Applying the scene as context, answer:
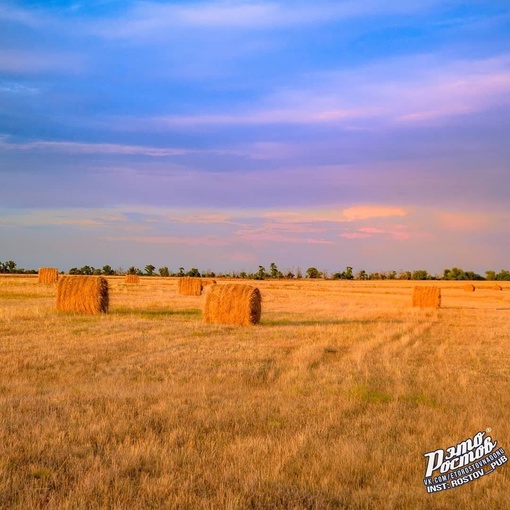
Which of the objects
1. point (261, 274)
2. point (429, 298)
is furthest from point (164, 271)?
point (429, 298)

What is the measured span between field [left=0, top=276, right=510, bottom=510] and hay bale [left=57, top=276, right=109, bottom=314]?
24.3ft

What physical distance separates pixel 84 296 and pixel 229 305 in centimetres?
643

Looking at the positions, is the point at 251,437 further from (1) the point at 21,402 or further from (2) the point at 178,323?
(2) the point at 178,323

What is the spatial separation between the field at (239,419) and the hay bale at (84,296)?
24.3 feet

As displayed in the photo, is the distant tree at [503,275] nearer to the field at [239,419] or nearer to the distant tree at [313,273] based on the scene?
the distant tree at [313,273]

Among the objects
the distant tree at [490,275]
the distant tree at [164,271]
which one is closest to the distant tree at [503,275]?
the distant tree at [490,275]

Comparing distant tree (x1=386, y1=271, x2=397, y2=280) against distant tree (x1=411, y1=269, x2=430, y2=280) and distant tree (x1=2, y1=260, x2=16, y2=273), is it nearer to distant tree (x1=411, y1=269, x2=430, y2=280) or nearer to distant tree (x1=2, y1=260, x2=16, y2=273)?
distant tree (x1=411, y1=269, x2=430, y2=280)

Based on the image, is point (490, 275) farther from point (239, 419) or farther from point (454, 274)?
point (239, 419)

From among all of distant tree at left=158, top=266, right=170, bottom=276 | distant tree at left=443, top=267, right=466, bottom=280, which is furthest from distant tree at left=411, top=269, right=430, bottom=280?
distant tree at left=158, top=266, right=170, bottom=276

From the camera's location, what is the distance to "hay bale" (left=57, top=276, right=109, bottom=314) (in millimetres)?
24516

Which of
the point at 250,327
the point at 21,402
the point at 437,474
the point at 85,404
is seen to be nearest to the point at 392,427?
the point at 437,474

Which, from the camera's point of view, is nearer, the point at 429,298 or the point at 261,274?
the point at 429,298

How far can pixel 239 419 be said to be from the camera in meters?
8.25

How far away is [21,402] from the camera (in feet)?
28.9
